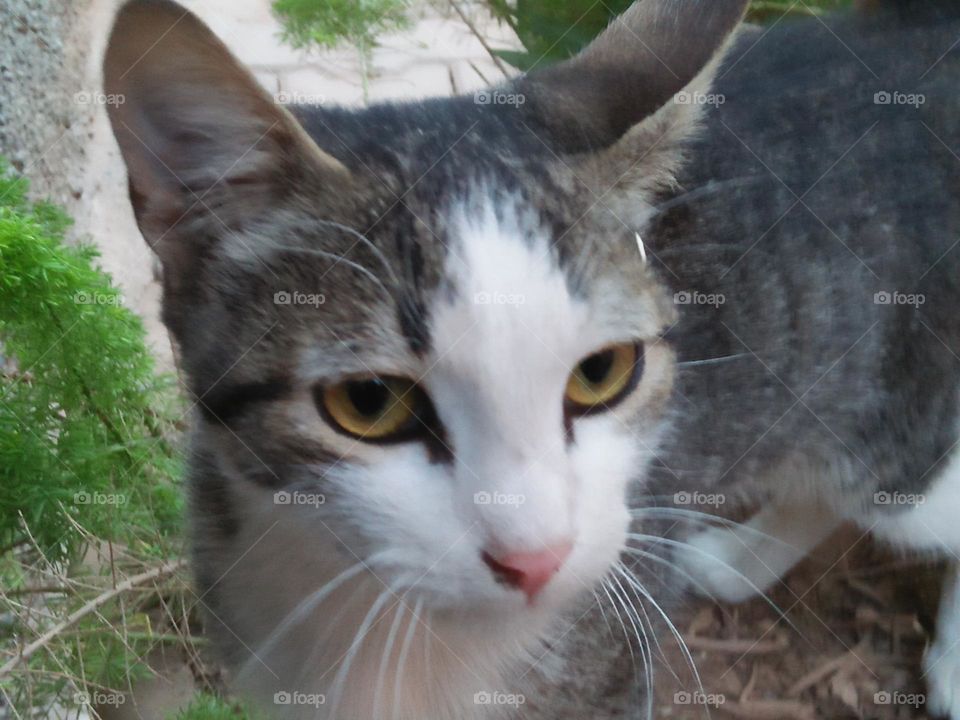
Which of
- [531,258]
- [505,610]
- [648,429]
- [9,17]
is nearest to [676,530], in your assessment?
[648,429]

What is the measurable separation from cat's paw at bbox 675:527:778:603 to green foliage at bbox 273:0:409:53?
0.82 metres

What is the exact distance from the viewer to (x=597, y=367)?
0.68 metres

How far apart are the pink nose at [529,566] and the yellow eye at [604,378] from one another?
0.13m

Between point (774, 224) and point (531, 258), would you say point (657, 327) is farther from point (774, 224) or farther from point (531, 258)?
point (774, 224)

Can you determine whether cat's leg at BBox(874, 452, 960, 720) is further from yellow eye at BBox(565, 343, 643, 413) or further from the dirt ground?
yellow eye at BBox(565, 343, 643, 413)

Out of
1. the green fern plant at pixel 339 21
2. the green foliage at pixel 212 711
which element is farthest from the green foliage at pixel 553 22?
the green foliage at pixel 212 711

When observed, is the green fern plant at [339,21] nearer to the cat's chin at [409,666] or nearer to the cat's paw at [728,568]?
the cat's chin at [409,666]

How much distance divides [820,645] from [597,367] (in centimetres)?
80

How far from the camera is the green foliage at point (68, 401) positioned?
0.85 m

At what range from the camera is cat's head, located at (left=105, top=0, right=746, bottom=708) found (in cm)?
60

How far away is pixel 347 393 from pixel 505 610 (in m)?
0.21

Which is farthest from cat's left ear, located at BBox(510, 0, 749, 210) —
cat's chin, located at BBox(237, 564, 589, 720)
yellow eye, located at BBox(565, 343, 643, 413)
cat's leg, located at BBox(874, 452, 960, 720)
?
cat's leg, located at BBox(874, 452, 960, 720)

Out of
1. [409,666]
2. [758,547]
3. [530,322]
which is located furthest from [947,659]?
[530,322]

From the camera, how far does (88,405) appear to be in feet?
3.23
